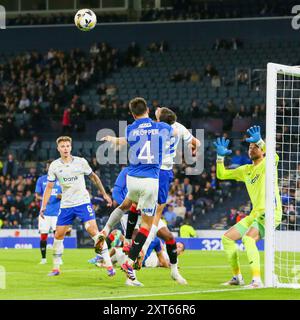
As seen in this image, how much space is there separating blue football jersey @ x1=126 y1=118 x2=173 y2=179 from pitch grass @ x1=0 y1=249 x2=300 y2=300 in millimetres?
1721

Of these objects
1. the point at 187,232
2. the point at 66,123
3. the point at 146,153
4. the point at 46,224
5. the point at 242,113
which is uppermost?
the point at 242,113

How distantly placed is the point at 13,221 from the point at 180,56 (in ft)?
39.2

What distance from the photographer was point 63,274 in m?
15.0

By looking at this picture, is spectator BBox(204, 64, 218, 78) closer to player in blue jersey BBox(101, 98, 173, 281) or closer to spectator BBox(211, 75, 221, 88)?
spectator BBox(211, 75, 221, 88)

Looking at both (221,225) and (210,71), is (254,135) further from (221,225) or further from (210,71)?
(210,71)

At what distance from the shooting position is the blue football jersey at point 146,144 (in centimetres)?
1232

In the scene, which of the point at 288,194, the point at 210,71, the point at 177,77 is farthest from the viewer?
the point at 177,77

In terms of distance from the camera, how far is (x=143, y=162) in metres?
12.4

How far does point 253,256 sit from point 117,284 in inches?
82.6

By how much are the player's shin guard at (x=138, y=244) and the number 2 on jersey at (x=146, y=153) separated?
1.04 m

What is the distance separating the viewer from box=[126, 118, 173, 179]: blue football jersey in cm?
1232

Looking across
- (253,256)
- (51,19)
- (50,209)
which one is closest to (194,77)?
(51,19)
